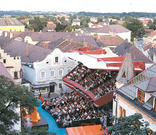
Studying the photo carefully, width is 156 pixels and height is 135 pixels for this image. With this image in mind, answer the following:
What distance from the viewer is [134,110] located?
69.9ft

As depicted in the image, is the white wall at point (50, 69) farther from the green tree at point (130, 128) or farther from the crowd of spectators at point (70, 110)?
the green tree at point (130, 128)

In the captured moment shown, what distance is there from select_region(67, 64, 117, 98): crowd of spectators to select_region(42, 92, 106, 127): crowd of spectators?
2219mm

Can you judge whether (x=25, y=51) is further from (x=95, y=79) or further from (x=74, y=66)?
(x=95, y=79)

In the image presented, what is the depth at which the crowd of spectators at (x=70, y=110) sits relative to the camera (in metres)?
31.9

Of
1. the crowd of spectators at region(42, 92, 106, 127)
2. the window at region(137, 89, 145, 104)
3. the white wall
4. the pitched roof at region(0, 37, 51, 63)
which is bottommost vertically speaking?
the crowd of spectators at region(42, 92, 106, 127)

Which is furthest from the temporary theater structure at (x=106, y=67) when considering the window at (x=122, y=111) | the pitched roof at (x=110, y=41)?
the pitched roof at (x=110, y=41)

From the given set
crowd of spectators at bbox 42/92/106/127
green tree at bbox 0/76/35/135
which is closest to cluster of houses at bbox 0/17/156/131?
crowd of spectators at bbox 42/92/106/127

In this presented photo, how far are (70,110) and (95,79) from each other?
626 cm

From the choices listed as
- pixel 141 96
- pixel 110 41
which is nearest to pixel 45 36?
pixel 110 41

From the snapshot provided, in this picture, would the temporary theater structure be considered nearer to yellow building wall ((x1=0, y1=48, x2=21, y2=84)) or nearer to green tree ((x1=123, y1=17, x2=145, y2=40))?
yellow building wall ((x1=0, y1=48, x2=21, y2=84))

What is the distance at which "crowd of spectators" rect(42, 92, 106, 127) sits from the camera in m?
31.9

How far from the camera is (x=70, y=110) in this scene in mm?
33969

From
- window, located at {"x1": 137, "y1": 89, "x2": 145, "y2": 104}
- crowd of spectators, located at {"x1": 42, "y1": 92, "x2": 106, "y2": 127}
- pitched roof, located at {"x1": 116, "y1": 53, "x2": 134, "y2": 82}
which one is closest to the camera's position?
window, located at {"x1": 137, "y1": 89, "x2": 145, "y2": 104}

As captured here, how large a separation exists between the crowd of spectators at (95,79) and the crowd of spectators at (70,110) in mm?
2219
